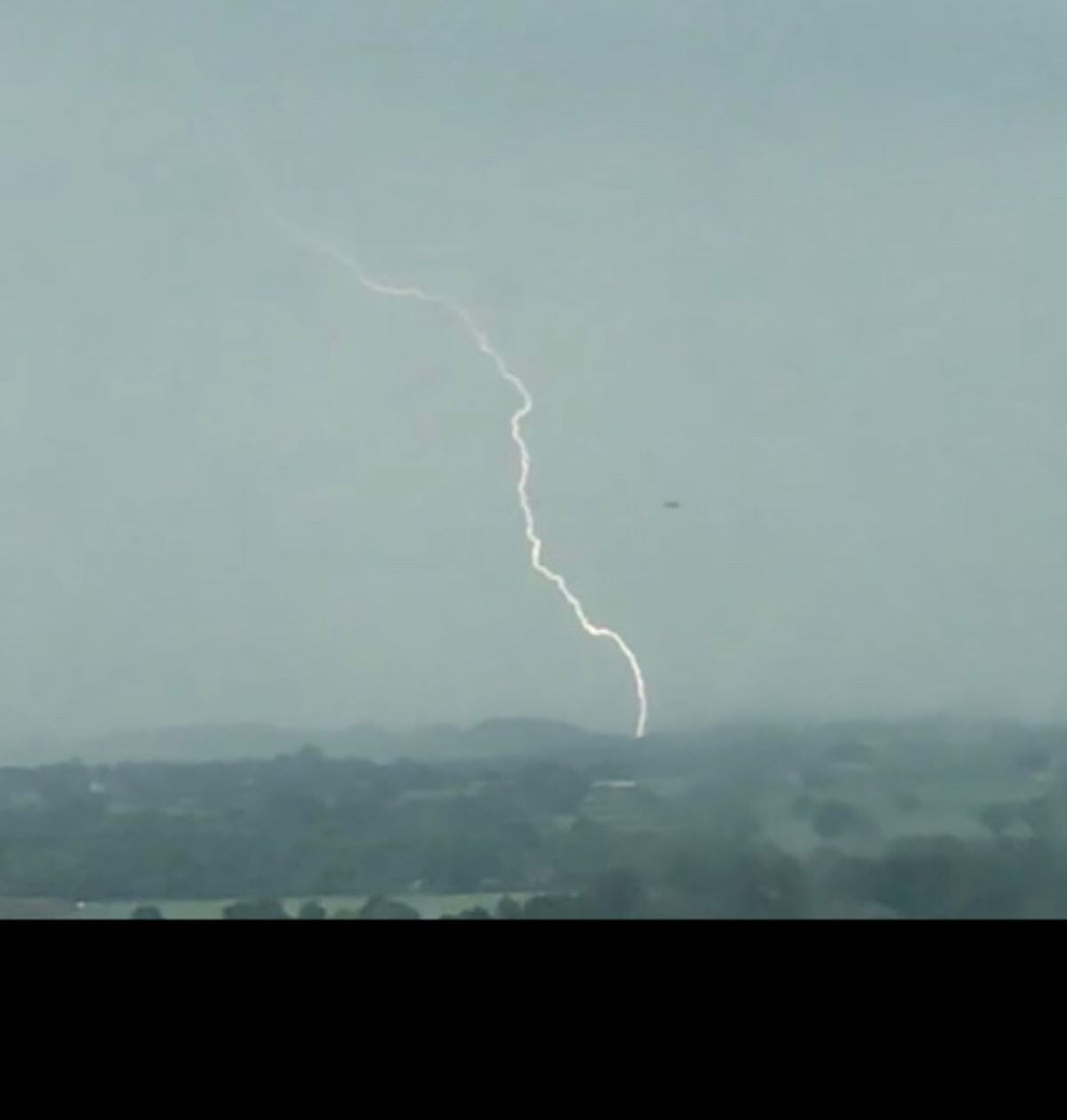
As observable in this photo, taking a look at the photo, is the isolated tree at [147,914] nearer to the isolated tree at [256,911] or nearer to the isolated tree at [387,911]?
the isolated tree at [256,911]

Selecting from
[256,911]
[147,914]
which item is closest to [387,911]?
[256,911]

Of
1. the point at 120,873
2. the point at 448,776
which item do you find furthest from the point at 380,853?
the point at 120,873

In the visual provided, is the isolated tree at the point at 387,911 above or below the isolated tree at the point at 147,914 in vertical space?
above

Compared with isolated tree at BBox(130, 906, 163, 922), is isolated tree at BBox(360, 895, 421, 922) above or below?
above

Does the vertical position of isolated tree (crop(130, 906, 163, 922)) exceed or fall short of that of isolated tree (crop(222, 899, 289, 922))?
it falls short

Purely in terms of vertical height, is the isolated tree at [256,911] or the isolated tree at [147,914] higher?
the isolated tree at [256,911]

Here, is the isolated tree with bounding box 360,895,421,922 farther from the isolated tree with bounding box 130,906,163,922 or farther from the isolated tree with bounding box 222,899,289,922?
the isolated tree with bounding box 130,906,163,922

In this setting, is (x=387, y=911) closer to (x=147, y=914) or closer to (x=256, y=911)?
(x=256, y=911)
